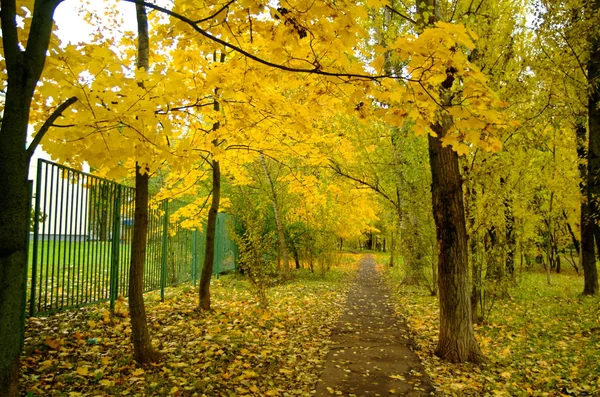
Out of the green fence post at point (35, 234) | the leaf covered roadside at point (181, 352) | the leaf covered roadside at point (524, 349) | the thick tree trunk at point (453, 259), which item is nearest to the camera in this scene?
the leaf covered roadside at point (181, 352)

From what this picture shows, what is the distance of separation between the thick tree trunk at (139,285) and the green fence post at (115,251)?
189cm

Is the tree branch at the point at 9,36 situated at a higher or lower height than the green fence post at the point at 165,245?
higher

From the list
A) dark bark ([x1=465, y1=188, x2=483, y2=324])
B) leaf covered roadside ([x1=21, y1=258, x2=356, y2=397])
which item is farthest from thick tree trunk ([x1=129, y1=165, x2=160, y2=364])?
dark bark ([x1=465, y1=188, x2=483, y2=324])

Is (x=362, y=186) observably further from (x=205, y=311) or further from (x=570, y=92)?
(x=205, y=311)

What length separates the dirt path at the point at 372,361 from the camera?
4273mm

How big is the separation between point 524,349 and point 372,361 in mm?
2649

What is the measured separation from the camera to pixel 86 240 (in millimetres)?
5574

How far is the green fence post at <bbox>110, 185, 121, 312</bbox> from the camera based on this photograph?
6031 mm

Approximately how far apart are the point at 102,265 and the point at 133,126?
419 centimetres

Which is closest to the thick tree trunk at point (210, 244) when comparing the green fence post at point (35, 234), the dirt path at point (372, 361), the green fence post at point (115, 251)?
the green fence post at point (115, 251)

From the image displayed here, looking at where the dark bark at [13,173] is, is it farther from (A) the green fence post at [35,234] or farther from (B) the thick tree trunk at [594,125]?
(B) the thick tree trunk at [594,125]

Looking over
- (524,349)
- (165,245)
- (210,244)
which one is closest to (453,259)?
(524,349)

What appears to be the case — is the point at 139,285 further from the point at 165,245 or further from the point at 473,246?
the point at 473,246

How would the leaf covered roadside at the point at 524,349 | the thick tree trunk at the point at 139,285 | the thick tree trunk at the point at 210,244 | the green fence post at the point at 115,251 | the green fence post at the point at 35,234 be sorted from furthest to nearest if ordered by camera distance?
the thick tree trunk at the point at 210,244 < the green fence post at the point at 115,251 < the leaf covered roadside at the point at 524,349 < the thick tree trunk at the point at 139,285 < the green fence post at the point at 35,234
